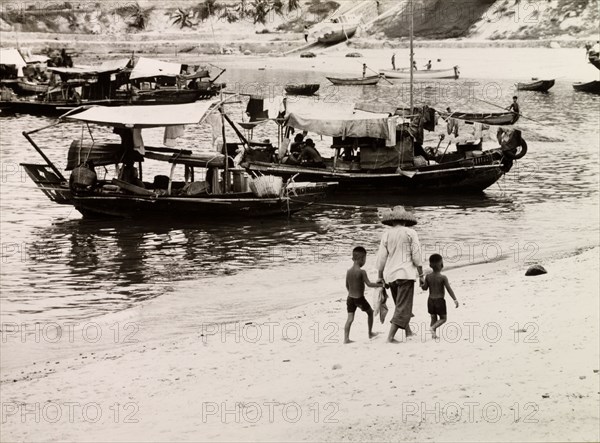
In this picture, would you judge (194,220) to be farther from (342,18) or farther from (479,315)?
(342,18)

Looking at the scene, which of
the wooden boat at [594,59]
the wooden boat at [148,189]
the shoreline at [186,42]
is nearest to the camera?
the wooden boat at [148,189]

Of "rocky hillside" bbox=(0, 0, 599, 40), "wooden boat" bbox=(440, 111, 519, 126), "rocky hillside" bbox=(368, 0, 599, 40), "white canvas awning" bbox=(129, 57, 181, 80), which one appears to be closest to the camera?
"wooden boat" bbox=(440, 111, 519, 126)

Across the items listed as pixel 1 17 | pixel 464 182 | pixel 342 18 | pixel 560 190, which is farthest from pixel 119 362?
pixel 1 17

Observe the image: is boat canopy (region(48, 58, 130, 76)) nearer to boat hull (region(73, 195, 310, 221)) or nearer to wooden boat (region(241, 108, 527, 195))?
wooden boat (region(241, 108, 527, 195))

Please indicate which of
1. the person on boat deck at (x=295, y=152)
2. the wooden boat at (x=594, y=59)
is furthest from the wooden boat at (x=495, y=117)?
the wooden boat at (x=594, y=59)

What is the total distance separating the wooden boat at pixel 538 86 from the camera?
48.7 meters

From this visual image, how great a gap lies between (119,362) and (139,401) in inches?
68.4

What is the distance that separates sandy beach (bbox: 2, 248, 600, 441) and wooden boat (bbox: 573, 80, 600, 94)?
135ft

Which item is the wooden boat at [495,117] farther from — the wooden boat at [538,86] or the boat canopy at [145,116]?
the wooden boat at [538,86]

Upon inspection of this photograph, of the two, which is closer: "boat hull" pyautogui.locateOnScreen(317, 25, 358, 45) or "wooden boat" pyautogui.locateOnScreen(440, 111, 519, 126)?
"wooden boat" pyautogui.locateOnScreen(440, 111, 519, 126)

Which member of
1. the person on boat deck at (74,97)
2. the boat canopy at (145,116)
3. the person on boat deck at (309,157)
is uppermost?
the boat canopy at (145,116)

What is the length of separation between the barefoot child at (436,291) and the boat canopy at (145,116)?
10.2 meters

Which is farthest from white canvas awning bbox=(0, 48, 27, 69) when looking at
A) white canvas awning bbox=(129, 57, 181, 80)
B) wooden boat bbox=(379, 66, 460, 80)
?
wooden boat bbox=(379, 66, 460, 80)

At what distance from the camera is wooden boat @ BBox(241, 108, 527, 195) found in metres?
21.1
